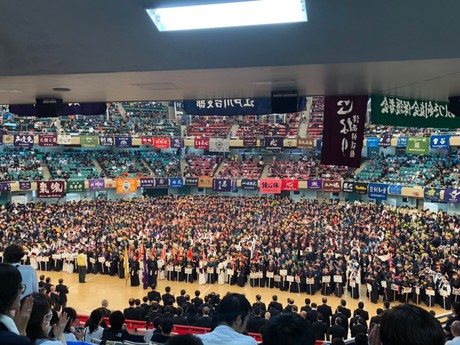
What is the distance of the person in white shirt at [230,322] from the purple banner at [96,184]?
31754mm

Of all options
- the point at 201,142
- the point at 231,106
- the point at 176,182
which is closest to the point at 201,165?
the point at 201,142

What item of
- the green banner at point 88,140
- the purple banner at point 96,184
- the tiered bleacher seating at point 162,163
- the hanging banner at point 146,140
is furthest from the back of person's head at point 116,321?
the tiered bleacher seating at point 162,163

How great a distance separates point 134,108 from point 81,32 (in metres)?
41.6

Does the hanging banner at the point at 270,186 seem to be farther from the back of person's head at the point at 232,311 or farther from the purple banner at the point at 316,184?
the back of person's head at the point at 232,311

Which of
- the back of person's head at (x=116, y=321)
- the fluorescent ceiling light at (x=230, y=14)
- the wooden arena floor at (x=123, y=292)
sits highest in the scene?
the fluorescent ceiling light at (x=230, y=14)

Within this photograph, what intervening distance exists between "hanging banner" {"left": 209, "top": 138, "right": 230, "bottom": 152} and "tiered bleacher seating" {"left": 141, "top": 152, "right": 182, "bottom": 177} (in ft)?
14.6

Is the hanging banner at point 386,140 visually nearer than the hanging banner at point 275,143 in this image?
Yes

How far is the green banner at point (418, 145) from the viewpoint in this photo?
2862cm

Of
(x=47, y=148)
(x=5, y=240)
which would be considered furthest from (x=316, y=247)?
(x=47, y=148)

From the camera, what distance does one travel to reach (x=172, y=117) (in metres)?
45.1

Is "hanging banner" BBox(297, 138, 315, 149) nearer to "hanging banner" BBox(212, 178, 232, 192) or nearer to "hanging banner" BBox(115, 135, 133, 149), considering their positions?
"hanging banner" BBox(212, 178, 232, 192)

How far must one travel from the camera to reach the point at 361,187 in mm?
31156

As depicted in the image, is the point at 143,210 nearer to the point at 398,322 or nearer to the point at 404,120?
the point at 404,120

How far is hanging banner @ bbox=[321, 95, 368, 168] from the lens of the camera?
22.5ft
